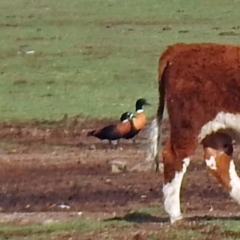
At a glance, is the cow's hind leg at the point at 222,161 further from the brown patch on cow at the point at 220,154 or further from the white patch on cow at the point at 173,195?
the white patch on cow at the point at 173,195

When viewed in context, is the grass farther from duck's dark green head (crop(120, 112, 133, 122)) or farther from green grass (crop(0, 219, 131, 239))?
duck's dark green head (crop(120, 112, 133, 122))

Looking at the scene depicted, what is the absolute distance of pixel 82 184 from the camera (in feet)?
42.5

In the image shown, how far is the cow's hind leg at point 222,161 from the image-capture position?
10.2 meters

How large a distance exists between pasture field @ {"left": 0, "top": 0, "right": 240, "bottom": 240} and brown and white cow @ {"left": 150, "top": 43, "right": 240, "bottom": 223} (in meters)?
0.45

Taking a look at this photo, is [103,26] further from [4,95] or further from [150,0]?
[4,95]

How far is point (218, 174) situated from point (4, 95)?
960 cm

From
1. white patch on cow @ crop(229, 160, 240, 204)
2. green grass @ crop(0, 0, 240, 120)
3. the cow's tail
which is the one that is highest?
the cow's tail

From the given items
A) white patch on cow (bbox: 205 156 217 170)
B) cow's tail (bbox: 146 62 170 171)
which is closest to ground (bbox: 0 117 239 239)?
white patch on cow (bbox: 205 156 217 170)

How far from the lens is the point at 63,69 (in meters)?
22.0

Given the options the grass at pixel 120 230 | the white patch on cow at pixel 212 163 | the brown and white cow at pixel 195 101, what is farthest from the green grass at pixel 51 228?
the white patch on cow at pixel 212 163

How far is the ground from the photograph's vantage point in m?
10.9

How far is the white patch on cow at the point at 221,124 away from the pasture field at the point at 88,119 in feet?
2.39

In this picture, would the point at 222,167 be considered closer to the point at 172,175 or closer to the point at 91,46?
the point at 172,175

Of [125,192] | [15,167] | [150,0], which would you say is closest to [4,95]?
[15,167]
